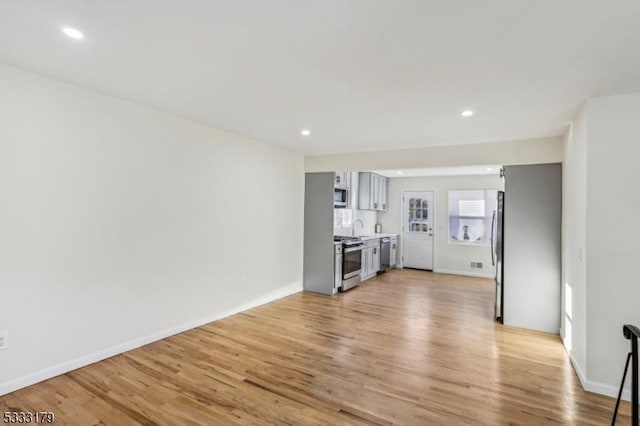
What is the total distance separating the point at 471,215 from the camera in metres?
7.67

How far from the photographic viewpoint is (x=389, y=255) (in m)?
7.89

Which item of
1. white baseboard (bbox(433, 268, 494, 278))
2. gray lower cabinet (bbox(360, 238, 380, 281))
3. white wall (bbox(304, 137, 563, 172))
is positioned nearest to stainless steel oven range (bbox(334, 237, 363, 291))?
gray lower cabinet (bbox(360, 238, 380, 281))

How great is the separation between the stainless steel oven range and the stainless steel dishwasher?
1.21m

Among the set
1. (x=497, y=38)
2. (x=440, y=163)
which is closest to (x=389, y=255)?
(x=440, y=163)

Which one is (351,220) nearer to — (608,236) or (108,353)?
(608,236)

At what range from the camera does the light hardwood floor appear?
2227 millimetres

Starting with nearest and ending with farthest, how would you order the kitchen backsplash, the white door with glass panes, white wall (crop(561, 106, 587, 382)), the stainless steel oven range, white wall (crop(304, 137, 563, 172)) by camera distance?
white wall (crop(561, 106, 587, 382))
white wall (crop(304, 137, 563, 172))
the stainless steel oven range
the kitchen backsplash
the white door with glass panes

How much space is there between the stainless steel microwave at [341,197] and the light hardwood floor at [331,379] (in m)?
2.38

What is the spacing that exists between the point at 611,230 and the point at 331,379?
2.61 metres

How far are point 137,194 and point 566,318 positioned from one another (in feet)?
15.8

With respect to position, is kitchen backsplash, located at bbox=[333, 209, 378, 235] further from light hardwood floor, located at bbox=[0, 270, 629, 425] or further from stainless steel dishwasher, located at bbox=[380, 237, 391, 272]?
light hardwood floor, located at bbox=[0, 270, 629, 425]

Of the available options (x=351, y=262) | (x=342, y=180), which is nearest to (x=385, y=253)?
(x=351, y=262)

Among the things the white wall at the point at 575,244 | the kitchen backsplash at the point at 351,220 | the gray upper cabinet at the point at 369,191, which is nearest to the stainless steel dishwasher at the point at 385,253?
the kitchen backsplash at the point at 351,220

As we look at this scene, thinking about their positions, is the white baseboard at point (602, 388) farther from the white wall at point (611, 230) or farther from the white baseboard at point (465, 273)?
the white baseboard at point (465, 273)
